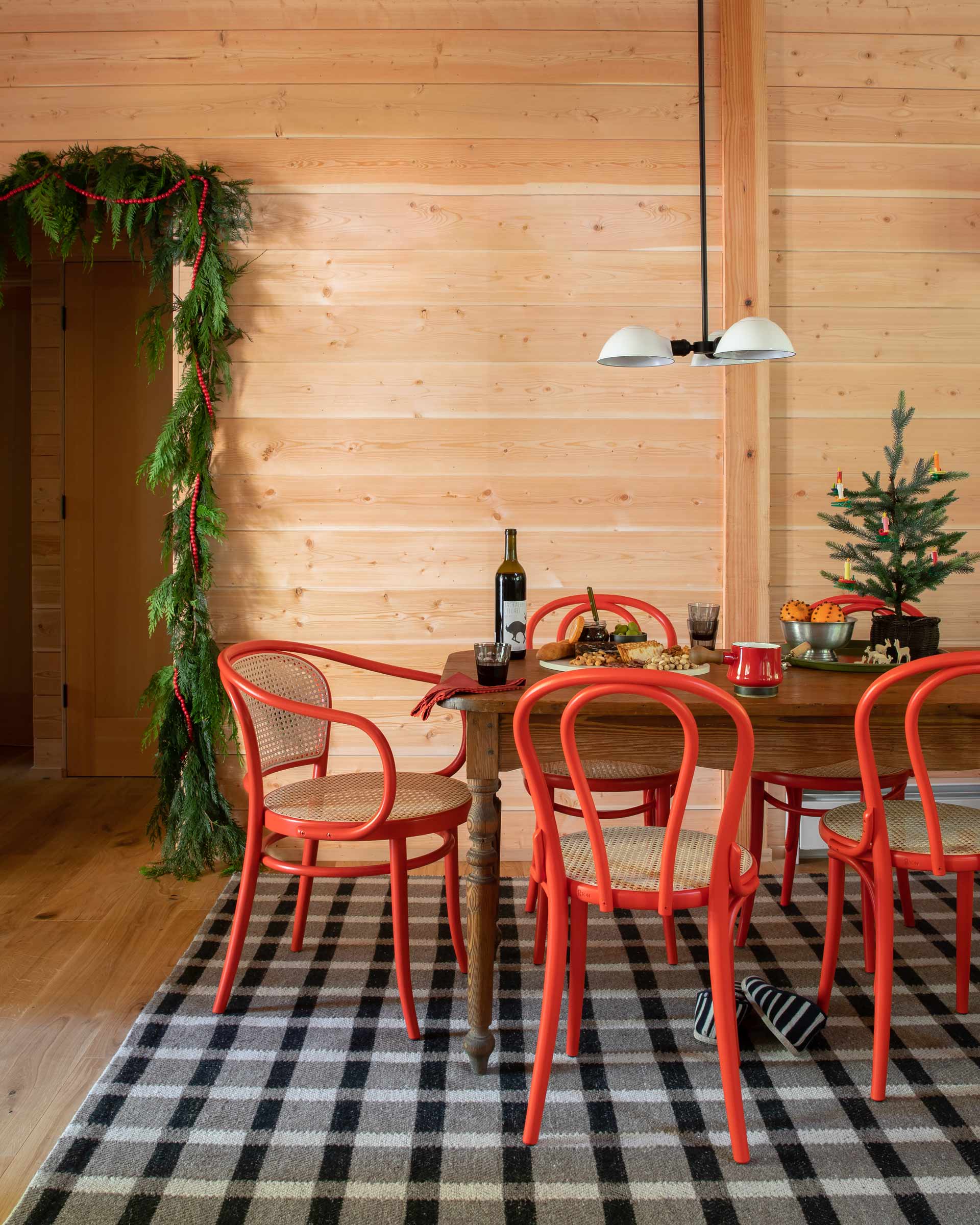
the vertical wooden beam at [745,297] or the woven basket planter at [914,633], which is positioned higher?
the vertical wooden beam at [745,297]

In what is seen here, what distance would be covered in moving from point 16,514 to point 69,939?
2815mm

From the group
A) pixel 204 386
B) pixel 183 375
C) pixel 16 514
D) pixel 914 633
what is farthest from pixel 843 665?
pixel 16 514

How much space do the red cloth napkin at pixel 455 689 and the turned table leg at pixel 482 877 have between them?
0.08m

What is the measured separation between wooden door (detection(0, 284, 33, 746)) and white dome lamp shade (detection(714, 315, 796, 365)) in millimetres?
3737

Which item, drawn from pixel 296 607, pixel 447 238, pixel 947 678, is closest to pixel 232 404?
pixel 296 607

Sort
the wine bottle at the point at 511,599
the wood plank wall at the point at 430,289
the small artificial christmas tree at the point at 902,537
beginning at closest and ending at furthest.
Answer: the small artificial christmas tree at the point at 902,537, the wine bottle at the point at 511,599, the wood plank wall at the point at 430,289

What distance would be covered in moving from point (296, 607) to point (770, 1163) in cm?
220

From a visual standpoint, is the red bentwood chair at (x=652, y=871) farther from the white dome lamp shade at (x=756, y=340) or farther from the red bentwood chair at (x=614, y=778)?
the white dome lamp shade at (x=756, y=340)

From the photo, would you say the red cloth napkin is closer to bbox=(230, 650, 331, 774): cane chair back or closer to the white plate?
the white plate

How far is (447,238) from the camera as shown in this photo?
3186mm

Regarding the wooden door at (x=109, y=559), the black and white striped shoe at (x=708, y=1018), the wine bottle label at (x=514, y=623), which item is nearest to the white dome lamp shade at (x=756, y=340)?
the wine bottle label at (x=514, y=623)

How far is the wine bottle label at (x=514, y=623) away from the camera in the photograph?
2.31m

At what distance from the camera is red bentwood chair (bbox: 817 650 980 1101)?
5.69 feet

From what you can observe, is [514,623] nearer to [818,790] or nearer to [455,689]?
[455,689]
